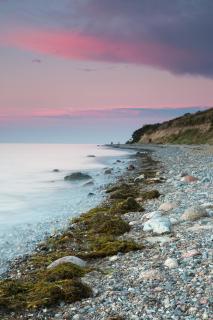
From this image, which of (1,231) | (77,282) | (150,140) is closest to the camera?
(77,282)

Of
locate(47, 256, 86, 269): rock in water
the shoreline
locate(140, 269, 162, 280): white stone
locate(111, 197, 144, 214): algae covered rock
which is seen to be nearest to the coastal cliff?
locate(111, 197, 144, 214): algae covered rock

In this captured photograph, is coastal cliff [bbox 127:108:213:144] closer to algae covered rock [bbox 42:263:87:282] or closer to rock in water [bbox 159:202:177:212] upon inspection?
rock in water [bbox 159:202:177:212]

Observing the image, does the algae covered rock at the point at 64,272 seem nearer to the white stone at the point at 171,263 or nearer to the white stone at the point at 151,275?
the white stone at the point at 151,275

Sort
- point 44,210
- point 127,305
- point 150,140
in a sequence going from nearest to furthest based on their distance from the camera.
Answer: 1. point 127,305
2. point 44,210
3. point 150,140

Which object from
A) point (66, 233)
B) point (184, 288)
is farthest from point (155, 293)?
point (66, 233)

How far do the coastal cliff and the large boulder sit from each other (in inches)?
3048

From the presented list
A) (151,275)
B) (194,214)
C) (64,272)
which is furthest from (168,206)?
(151,275)

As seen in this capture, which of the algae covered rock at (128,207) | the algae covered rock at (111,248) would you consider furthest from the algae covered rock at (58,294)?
the algae covered rock at (128,207)

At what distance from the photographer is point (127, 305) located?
623 centimetres

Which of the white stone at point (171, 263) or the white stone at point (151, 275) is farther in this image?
the white stone at point (171, 263)

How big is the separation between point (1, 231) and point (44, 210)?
5350 millimetres

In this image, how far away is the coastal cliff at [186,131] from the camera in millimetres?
96625

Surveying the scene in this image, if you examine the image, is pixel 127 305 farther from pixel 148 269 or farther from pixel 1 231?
pixel 1 231

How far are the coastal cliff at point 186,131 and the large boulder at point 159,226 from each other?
254ft
